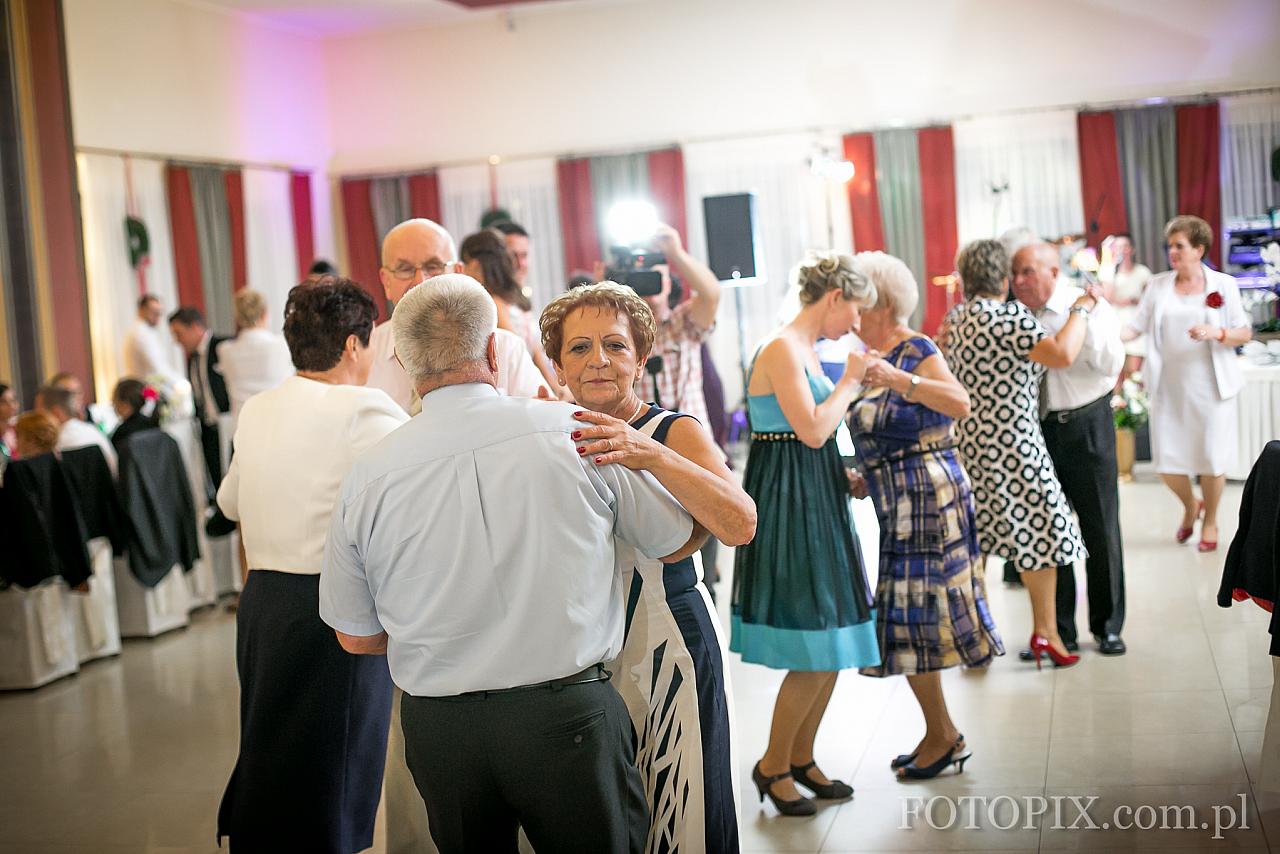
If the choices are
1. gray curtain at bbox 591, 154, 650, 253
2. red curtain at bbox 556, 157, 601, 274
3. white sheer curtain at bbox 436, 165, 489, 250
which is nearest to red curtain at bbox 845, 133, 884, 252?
gray curtain at bbox 591, 154, 650, 253

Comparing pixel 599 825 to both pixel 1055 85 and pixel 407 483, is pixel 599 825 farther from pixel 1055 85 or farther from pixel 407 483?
pixel 1055 85

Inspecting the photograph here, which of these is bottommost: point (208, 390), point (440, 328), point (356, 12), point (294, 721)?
point (294, 721)

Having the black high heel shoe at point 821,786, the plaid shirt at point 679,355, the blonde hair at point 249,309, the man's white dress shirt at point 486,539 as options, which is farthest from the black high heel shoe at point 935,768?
the blonde hair at point 249,309

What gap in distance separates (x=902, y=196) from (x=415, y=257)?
29.4ft

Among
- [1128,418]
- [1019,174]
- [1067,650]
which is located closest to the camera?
[1067,650]

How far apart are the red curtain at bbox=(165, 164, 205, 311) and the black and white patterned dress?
765 centimetres

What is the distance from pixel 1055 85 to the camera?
11.5 metres

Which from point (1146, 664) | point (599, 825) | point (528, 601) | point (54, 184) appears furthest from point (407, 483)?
point (54, 184)

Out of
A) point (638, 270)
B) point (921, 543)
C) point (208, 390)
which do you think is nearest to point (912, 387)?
point (921, 543)

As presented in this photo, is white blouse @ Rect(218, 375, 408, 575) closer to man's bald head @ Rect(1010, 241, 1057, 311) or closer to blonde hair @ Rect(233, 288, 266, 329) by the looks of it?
man's bald head @ Rect(1010, 241, 1057, 311)

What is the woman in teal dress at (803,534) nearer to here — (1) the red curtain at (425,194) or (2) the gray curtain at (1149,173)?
(2) the gray curtain at (1149,173)

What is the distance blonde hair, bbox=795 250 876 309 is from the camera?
3582mm

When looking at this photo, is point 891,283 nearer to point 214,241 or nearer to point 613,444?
point 613,444

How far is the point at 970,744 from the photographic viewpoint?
4.11m
